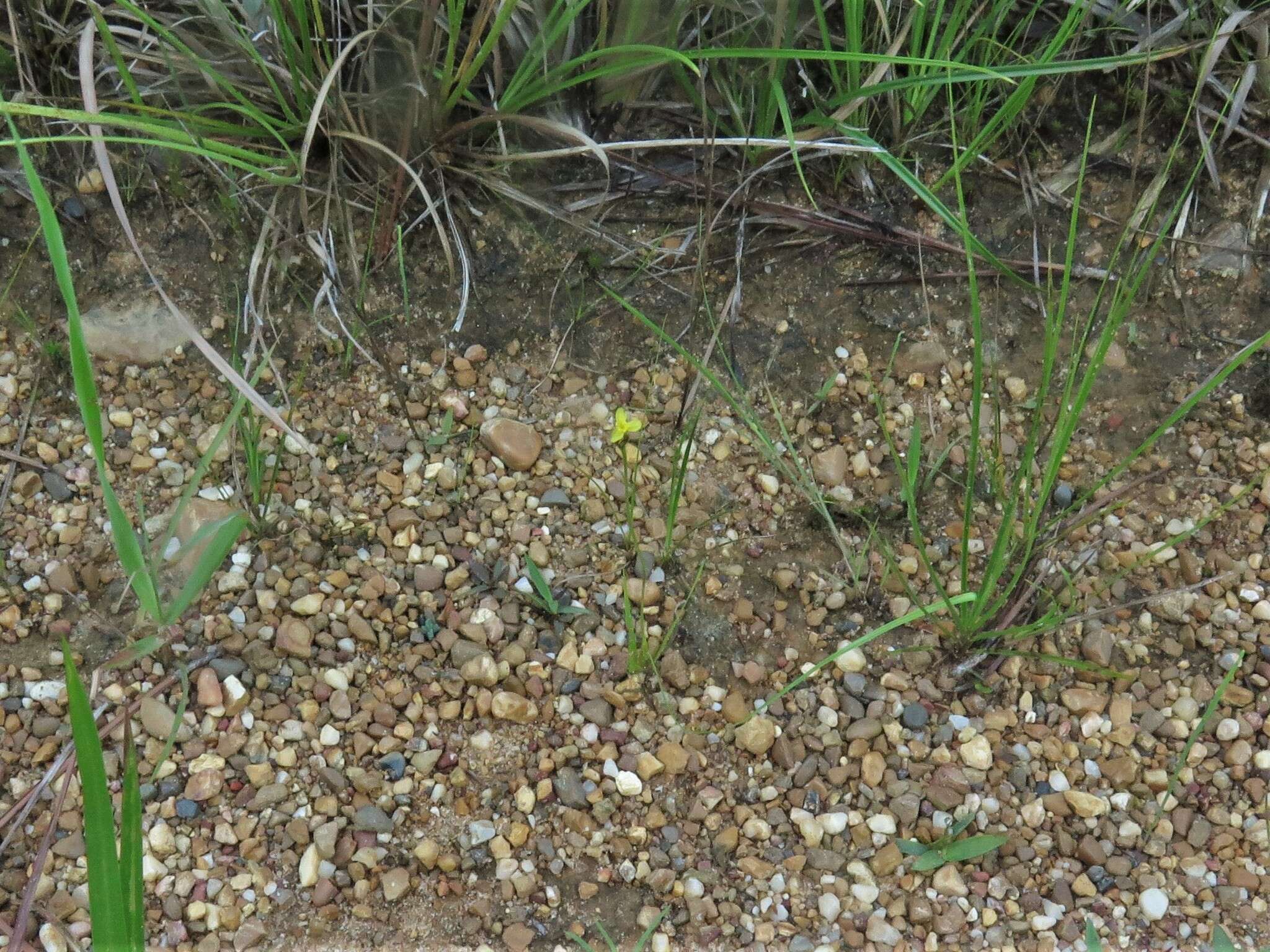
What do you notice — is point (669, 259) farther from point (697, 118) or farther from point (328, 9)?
point (328, 9)

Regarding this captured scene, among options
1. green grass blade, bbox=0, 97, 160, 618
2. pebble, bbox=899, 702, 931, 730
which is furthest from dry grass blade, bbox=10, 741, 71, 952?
pebble, bbox=899, 702, 931, 730

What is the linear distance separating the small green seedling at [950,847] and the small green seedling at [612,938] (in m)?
0.31

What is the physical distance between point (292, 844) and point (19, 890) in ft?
0.98

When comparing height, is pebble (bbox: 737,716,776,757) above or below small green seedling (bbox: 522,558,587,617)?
below

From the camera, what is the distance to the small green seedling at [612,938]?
1.17m

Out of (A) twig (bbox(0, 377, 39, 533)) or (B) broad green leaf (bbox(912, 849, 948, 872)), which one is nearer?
(B) broad green leaf (bbox(912, 849, 948, 872))

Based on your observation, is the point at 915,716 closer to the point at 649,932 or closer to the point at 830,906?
the point at 830,906

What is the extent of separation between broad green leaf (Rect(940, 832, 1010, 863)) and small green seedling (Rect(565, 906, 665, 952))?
350mm

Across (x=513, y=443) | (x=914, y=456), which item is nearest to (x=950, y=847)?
(x=914, y=456)

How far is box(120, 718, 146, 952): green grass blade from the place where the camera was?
3.03 ft

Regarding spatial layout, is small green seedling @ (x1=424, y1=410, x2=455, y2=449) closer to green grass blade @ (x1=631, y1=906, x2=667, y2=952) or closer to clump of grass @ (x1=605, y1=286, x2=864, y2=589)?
clump of grass @ (x1=605, y1=286, x2=864, y2=589)

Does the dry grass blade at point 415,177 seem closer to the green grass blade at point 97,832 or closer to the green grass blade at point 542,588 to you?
the green grass blade at point 542,588

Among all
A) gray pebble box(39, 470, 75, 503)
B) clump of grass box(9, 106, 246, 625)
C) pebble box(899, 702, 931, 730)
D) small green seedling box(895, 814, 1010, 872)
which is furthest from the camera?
gray pebble box(39, 470, 75, 503)

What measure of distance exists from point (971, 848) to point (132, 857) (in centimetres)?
92
